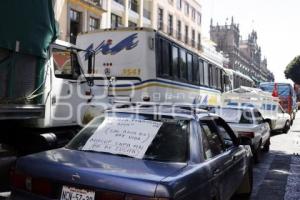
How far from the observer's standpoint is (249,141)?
32.7 ft

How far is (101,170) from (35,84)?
12.1 feet

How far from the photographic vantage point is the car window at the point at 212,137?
193 inches

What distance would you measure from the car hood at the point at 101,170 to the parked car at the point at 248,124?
6.53 m

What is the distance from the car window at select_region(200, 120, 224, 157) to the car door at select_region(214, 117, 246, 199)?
118 millimetres

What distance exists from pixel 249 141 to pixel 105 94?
3.50 metres

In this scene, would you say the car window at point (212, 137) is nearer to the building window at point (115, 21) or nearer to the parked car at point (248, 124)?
the parked car at point (248, 124)

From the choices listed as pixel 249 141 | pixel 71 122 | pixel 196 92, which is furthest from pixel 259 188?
pixel 196 92

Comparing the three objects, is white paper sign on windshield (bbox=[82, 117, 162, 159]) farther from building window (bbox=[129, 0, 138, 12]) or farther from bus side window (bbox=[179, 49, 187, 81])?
building window (bbox=[129, 0, 138, 12])

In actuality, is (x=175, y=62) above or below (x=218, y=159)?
above

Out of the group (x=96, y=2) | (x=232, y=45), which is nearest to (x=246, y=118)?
(x=96, y=2)

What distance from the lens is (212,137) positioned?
5121mm

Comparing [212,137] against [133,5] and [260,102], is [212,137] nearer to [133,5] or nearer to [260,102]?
[260,102]

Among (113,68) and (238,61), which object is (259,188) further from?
(238,61)

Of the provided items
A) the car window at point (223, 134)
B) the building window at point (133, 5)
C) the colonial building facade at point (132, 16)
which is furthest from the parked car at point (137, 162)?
the building window at point (133, 5)
